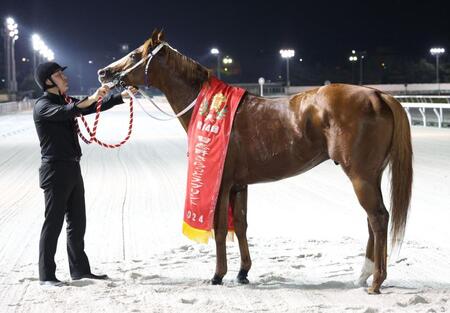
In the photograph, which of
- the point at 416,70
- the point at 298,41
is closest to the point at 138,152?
the point at 416,70

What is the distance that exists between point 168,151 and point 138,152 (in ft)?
2.36

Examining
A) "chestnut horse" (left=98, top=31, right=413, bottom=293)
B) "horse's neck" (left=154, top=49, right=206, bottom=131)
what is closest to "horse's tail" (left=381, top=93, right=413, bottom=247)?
"chestnut horse" (left=98, top=31, right=413, bottom=293)

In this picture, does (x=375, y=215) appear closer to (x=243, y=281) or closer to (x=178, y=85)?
(x=243, y=281)

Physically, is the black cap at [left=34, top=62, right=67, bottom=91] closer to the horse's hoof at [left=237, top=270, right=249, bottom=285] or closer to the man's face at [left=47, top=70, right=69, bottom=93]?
the man's face at [left=47, top=70, right=69, bottom=93]

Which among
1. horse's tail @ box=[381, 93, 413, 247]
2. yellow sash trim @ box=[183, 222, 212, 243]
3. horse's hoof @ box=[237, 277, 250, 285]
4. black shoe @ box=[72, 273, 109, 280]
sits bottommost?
horse's hoof @ box=[237, 277, 250, 285]

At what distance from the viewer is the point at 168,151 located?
16875 mm

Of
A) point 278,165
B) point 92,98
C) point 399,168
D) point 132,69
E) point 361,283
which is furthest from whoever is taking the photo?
point 132,69

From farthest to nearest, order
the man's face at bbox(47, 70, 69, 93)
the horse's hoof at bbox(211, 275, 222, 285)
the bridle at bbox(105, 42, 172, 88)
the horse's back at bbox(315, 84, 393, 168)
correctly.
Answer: the bridle at bbox(105, 42, 172, 88), the man's face at bbox(47, 70, 69, 93), the horse's hoof at bbox(211, 275, 222, 285), the horse's back at bbox(315, 84, 393, 168)

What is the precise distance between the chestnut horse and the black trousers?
848mm

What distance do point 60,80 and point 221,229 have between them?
1751 mm

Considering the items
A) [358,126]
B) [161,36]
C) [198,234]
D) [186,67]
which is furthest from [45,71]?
[358,126]

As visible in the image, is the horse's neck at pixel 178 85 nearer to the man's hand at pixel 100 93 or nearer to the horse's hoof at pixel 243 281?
the man's hand at pixel 100 93

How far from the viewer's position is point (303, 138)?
206 inches

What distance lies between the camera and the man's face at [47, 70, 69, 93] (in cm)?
554
